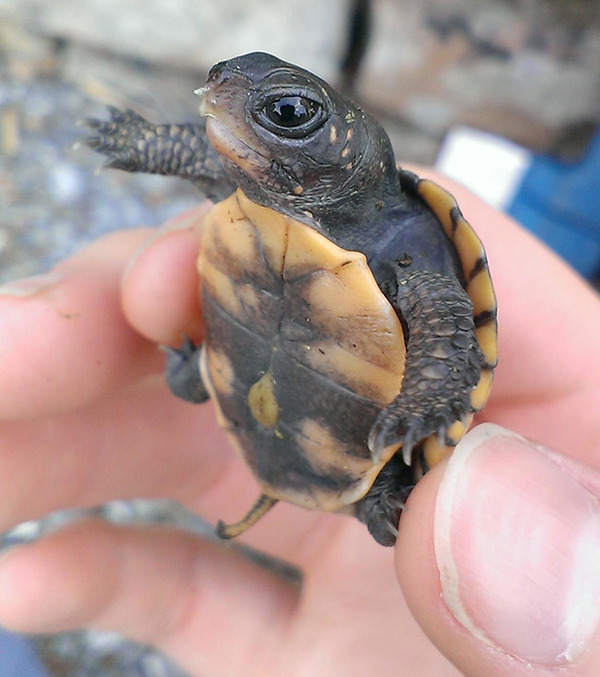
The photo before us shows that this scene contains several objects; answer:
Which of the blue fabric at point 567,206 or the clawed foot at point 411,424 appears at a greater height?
the clawed foot at point 411,424

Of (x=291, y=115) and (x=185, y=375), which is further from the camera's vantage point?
(x=185, y=375)

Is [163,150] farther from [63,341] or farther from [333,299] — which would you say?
[333,299]

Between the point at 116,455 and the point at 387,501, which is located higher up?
the point at 387,501

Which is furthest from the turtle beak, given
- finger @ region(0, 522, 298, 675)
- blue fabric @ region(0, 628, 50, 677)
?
blue fabric @ region(0, 628, 50, 677)

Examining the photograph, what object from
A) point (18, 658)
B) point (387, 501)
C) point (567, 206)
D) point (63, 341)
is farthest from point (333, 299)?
point (567, 206)

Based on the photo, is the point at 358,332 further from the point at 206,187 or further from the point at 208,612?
the point at 208,612

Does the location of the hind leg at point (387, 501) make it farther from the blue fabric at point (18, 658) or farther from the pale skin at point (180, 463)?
the blue fabric at point (18, 658)

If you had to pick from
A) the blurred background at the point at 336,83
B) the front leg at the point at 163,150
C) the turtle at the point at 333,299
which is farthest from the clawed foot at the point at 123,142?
the blurred background at the point at 336,83
